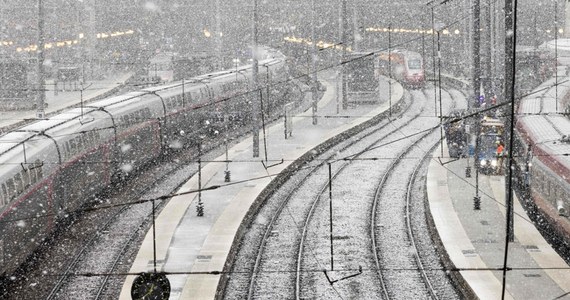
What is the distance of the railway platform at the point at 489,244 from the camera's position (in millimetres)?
21438

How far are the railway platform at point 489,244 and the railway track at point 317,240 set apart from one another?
1.40m

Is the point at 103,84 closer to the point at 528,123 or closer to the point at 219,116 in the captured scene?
the point at 219,116

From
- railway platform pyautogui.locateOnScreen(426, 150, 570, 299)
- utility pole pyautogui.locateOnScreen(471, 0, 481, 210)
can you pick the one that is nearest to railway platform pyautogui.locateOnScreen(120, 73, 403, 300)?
railway platform pyautogui.locateOnScreen(426, 150, 570, 299)

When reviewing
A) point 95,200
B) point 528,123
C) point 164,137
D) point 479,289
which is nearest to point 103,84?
point 164,137

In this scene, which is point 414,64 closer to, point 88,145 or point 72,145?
point 88,145

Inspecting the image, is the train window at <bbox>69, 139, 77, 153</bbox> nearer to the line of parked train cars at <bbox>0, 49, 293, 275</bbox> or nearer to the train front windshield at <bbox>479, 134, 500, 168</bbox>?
the line of parked train cars at <bbox>0, 49, 293, 275</bbox>

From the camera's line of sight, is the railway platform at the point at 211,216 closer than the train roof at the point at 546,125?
Yes

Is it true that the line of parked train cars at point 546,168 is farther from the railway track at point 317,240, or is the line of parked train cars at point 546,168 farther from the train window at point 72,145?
the train window at point 72,145

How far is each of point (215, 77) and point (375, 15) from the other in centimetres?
4784

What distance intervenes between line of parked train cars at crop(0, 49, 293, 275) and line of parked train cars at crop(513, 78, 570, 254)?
1398 cm

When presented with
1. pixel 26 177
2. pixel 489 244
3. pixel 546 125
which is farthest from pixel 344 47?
pixel 26 177

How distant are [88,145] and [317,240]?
8564 millimetres

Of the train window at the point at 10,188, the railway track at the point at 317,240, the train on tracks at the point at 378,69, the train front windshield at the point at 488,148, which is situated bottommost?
the railway track at the point at 317,240

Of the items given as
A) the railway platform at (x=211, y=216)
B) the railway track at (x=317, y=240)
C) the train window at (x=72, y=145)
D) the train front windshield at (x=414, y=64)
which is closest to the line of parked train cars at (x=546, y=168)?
the railway track at (x=317, y=240)
